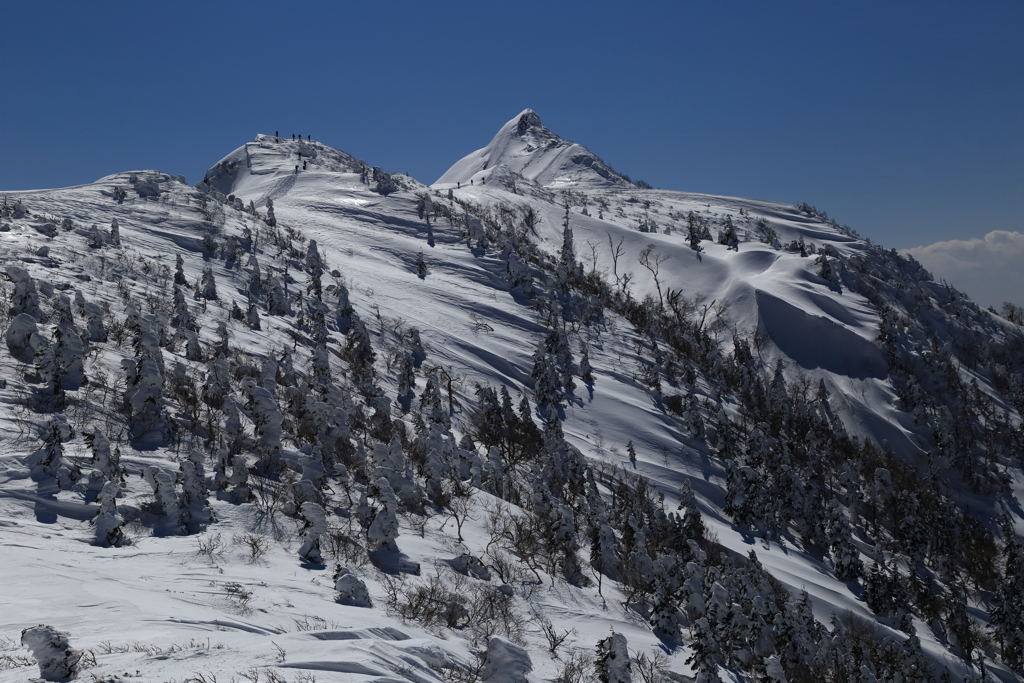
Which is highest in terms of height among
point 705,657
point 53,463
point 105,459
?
point 105,459

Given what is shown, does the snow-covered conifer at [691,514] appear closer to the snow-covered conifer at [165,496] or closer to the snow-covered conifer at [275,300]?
the snow-covered conifer at [165,496]

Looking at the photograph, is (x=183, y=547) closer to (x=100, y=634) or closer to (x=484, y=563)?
(x=100, y=634)

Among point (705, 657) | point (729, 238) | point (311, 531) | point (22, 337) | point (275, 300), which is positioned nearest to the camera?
point (311, 531)

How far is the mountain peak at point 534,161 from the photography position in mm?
121812

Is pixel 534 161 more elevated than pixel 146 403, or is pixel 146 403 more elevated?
pixel 534 161

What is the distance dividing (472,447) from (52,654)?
17.8 meters

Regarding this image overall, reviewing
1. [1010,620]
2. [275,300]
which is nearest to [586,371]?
[275,300]

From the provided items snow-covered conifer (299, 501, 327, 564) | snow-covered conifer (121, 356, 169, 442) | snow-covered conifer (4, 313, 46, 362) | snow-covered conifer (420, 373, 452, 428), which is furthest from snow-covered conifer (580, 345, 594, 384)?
snow-covered conifer (4, 313, 46, 362)

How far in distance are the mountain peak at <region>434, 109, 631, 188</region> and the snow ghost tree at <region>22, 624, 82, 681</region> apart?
9593 centimetres

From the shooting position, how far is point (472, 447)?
2297 centimetres

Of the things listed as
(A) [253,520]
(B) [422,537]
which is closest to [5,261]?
(A) [253,520]

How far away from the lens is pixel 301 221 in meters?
50.5

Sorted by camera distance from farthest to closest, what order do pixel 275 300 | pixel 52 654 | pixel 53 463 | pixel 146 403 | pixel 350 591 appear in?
pixel 275 300, pixel 146 403, pixel 53 463, pixel 350 591, pixel 52 654

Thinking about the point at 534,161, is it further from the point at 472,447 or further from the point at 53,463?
the point at 53,463
